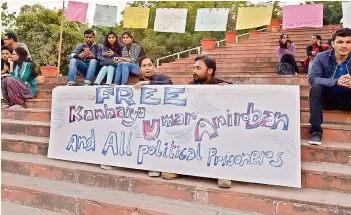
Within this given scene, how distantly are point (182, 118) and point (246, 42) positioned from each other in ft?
23.2

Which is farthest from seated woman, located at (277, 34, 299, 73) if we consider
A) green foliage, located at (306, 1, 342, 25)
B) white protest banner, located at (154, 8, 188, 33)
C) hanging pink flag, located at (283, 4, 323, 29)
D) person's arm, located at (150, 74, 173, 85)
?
green foliage, located at (306, 1, 342, 25)

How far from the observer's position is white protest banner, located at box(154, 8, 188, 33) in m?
7.32

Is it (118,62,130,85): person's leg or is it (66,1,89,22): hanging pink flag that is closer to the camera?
(118,62,130,85): person's leg

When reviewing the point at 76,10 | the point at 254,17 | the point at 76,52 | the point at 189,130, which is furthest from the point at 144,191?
the point at 254,17

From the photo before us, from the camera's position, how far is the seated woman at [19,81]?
4633mm

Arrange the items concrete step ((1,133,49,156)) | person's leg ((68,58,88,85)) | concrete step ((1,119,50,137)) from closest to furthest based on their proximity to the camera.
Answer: concrete step ((1,133,49,156))
concrete step ((1,119,50,137))
person's leg ((68,58,88,85))

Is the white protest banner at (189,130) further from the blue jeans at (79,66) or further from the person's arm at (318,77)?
the blue jeans at (79,66)

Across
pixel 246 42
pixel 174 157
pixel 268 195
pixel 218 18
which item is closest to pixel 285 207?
pixel 268 195

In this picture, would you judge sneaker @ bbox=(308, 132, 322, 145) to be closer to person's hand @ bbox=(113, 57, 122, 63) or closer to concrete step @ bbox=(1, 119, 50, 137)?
person's hand @ bbox=(113, 57, 122, 63)

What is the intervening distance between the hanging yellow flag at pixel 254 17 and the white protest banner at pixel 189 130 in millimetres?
5211

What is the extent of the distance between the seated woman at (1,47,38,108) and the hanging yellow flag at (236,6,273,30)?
5097 mm

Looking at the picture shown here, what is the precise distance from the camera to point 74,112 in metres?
3.43

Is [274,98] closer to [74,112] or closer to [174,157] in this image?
[174,157]

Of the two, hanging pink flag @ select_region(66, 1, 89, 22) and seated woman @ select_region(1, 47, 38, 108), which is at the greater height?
hanging pink flag @ select_region(66, 1, 89, 22)
